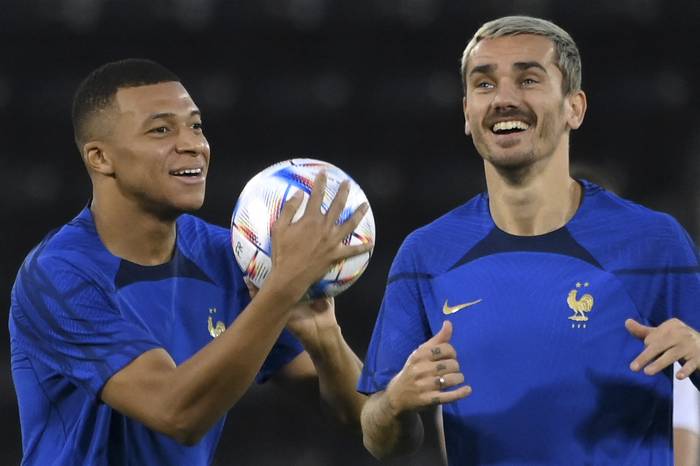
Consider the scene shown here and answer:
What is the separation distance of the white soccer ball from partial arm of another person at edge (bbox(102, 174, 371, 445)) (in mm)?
45

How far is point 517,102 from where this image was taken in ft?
9.13

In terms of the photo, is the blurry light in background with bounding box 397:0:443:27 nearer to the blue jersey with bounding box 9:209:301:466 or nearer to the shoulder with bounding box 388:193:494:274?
the blue jersey with bounding box 9:209:301:466

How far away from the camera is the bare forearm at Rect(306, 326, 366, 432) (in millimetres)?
3129

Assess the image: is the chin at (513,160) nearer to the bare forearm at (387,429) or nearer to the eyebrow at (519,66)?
the eyebrow at (519,66)

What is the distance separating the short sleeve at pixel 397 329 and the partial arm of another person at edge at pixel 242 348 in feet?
0.43

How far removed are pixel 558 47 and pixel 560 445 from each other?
905 mm

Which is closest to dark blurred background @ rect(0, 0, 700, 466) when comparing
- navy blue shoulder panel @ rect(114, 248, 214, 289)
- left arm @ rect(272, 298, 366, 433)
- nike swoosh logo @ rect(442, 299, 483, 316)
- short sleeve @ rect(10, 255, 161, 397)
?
left arm @ rect(272, 298, 366, 433)

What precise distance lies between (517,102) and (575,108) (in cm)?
19

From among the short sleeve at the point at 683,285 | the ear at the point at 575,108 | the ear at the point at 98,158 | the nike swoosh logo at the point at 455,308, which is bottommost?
the nike swoosh logo at the point at 455,308

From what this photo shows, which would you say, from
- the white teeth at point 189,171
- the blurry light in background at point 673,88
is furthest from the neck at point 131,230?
the blurry light in background at point 673,88

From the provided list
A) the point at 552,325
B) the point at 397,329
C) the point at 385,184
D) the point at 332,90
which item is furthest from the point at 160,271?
the point at 332,90

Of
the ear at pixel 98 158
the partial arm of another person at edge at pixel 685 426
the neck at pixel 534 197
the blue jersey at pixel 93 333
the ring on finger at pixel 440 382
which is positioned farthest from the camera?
the ear at pixel 98 158

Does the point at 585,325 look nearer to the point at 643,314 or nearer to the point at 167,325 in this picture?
the point at 643,314

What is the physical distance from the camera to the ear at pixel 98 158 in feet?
10.3
